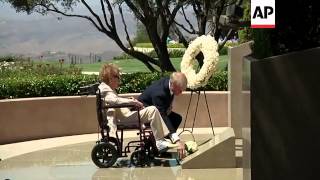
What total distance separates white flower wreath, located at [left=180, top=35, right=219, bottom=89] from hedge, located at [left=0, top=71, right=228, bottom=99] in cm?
141

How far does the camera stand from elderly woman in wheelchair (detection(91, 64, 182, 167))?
7801 mm

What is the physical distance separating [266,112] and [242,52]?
4963mm

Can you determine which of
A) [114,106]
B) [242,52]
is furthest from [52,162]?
[242,52]

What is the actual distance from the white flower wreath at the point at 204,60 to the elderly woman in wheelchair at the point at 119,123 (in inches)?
56.3

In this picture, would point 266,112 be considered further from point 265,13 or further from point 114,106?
point 114,106

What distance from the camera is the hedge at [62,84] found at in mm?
11258

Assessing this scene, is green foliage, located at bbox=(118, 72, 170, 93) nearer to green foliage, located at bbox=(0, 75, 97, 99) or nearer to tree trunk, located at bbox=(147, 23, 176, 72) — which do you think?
green foliage, located at bbox=(0, 75, 97, 99)

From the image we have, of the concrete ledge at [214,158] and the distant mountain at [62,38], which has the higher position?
the distant mountain at [62,38]

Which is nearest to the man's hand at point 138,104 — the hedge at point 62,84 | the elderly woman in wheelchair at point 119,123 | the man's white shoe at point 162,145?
the elderly woman in wheelchair at point 119,123

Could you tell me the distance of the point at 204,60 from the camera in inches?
360

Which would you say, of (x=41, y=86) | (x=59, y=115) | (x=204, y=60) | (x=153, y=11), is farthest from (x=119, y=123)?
(x=153, y=11)

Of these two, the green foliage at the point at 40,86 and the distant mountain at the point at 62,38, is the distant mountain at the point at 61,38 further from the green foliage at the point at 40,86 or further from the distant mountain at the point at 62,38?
the green foliage at the point at 40,86

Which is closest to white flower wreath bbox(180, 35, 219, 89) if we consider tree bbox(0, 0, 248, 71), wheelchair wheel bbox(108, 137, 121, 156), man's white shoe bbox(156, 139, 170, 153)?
man's white shoe bbox(156, 139, 170, 153)

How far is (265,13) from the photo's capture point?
168 inches
